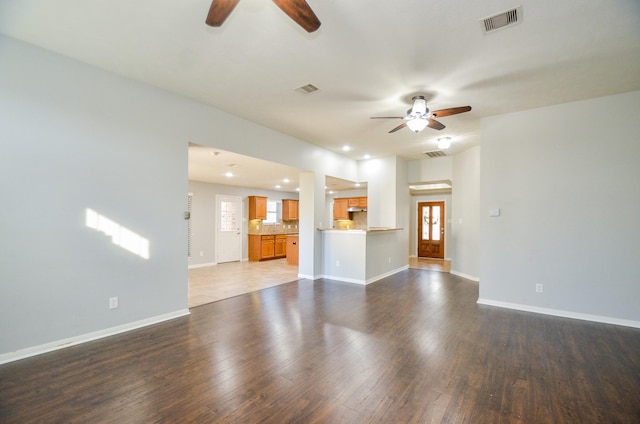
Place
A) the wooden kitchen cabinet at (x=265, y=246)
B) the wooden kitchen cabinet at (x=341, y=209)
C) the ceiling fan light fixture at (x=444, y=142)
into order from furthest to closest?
the wooden kitchen cabinet at (x=341, y=209) < the wooden kitchen cabinet at (x=265, y=246) < the ceiling fan light fixture at (x=444, y=142)

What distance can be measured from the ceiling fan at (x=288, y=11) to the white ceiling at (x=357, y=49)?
399 mm

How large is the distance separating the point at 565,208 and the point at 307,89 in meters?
3.97

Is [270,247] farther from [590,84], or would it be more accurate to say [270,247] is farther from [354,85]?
[590,84]

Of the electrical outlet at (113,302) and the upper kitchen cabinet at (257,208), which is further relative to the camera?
the upper kitchen cabinet at (257,208)

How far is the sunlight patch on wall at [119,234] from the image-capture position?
10.1 ft

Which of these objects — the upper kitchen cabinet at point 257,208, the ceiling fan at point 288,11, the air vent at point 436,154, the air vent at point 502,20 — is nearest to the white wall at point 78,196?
the ceiling fan at point 288,11

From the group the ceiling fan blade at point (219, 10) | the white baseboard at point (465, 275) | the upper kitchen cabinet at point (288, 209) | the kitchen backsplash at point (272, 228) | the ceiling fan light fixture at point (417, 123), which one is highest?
the ceiling fan blade at point (219, 10)

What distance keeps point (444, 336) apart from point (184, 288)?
11.2 ft

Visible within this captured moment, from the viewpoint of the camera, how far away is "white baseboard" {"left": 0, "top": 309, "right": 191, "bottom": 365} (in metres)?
2.59

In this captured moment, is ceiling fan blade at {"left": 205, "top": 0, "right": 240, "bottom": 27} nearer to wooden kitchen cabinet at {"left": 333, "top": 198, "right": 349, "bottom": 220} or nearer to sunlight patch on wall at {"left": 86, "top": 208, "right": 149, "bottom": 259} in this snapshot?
sunlight patch on wall at {"left": 86, "top": 208, "right": 149, "bottom": 259}

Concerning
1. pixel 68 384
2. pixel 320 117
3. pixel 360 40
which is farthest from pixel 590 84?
pixel 68 384

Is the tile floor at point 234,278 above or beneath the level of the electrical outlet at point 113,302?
beneath

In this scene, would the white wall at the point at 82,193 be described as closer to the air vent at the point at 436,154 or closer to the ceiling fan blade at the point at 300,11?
the ceiling fan blade at the point at 300,11

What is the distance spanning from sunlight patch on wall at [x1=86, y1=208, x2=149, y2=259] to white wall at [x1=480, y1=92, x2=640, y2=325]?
5.00 metres
